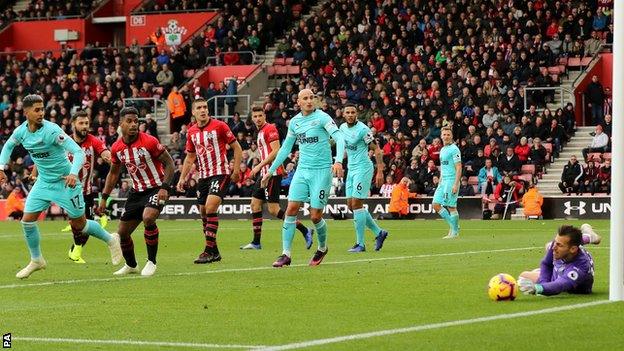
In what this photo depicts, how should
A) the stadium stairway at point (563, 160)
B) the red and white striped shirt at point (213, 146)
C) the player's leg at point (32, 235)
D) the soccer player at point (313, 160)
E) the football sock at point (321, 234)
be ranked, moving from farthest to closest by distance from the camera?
the stadium stairway at point (563, 160), the red and white striped shirt at point (213, 146), the football sock at point (321, 234), the soccer player at point (313, 160), the player's leg at point (32, 235)

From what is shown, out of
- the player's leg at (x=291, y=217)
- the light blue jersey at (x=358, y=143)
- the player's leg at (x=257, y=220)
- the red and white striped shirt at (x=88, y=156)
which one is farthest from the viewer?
the player's leg at (x=257, y=220)

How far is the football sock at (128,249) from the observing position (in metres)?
16.2

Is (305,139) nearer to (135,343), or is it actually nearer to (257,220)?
(257,220)

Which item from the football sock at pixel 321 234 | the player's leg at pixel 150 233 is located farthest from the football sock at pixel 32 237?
the football sock at pixel 321 234

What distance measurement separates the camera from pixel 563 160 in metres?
38.2

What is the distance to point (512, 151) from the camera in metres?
36.9

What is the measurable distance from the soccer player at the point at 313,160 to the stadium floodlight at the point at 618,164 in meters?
5.87

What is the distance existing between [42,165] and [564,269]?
696cm

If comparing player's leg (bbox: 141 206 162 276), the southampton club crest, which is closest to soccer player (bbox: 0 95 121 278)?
player's leg (bbox: 141 206 162 276)

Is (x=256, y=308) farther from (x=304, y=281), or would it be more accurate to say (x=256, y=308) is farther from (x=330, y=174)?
(x=330, y=174)

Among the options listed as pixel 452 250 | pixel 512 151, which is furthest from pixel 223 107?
pixel 452 250

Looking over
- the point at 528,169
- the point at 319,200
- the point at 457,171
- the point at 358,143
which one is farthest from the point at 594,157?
the point at 319,200

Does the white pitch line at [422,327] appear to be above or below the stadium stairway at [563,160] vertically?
below

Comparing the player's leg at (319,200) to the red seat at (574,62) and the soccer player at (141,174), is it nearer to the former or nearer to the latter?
the soccer player at (141,174)
